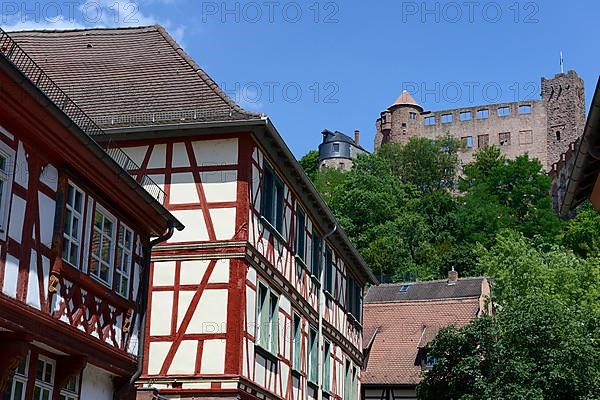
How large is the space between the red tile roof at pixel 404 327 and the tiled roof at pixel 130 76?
17823mm

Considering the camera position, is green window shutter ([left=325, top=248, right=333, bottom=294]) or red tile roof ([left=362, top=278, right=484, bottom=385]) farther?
red tile roof ([left=362, top=278, right=484, bottom=385])

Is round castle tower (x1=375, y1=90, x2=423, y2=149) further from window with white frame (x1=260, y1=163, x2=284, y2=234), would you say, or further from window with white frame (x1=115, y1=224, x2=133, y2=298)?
window with white frame (x1=115, y1=224, x2=133, y2=298)

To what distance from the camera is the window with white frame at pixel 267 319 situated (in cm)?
2028

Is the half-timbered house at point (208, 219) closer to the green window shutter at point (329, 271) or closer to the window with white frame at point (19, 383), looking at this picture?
the green window shutter at point (329, 271)

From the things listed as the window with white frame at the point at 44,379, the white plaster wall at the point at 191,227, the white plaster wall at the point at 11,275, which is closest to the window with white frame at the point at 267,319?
the white plaster wall at the point at 191,227

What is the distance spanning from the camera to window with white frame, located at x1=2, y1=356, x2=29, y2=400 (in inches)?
464

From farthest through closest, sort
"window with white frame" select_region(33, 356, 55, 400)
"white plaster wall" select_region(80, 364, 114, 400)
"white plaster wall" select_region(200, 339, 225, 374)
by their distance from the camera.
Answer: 1. "white plaster wall" select_region(200, 339, 225, 374)
2. "white plaster wall" select_region(80, 364, 114, 400)
3. "window with white frame" select_region(33, 356, 55, 400)

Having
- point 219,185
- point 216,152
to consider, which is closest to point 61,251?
point 219,185

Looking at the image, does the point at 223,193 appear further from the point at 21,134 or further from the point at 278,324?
the point at 21,134

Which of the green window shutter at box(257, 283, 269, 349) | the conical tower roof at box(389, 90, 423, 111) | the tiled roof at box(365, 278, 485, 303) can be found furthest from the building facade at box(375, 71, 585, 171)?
the green window shutter at box(257, 283, 269, 349)

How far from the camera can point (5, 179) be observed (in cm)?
1162

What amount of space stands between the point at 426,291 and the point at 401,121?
5481 centimetres

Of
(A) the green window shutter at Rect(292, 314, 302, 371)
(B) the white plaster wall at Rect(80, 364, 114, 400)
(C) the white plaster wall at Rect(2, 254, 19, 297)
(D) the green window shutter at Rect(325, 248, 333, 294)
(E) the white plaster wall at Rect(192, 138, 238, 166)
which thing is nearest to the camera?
(C) the white plaster wall at Rect(2, 254, 19, 297)

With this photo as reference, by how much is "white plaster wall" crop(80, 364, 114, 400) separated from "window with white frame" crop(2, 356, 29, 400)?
1554 millimetres
